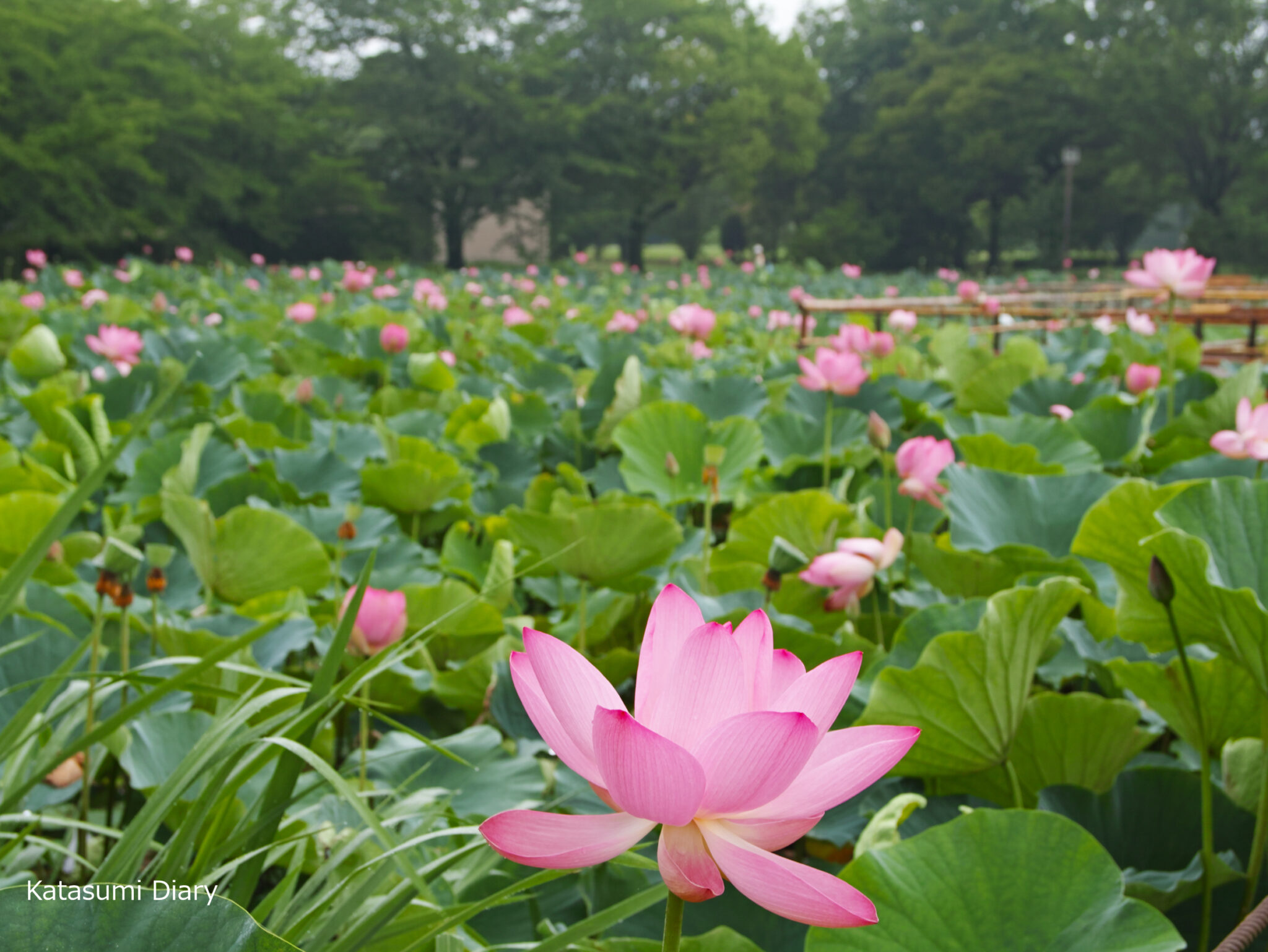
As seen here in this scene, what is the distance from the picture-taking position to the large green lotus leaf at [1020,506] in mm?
1021

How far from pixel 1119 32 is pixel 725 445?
2574 cm

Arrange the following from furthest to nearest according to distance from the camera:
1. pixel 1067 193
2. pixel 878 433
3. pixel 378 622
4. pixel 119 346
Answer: pixel 1067 193
pixel 119 346
pixel 878 433
pixel 378 622

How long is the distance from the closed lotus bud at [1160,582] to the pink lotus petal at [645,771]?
0.38m

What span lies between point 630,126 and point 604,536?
21.7 m

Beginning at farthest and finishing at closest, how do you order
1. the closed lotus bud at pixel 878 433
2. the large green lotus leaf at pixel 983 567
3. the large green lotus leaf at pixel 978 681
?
the closed lotus bud at pixel 878 433, the large green lotus leaf at pixel 983 567, the large green lotus leaf at pixel 978 681

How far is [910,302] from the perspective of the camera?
346 cm

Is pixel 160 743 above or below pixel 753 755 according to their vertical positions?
below

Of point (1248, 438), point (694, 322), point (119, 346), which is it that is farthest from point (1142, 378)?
point (119, 346)

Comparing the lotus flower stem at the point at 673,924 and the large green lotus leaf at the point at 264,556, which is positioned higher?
the lotus flower stem at the point at 673,924

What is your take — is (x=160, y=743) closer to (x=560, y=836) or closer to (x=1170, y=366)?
(x=560, y=836)

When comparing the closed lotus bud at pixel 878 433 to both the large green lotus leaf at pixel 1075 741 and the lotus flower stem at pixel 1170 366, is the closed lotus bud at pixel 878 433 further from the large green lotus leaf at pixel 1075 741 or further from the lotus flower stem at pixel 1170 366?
the lotus flower stem at pixel 1170 366

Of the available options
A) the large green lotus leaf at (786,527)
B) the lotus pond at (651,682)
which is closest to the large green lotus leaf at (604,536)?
the lotus pond at (651,682)

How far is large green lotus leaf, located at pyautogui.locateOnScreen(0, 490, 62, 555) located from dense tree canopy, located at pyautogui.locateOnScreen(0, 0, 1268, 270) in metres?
14.0

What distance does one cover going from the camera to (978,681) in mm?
622
